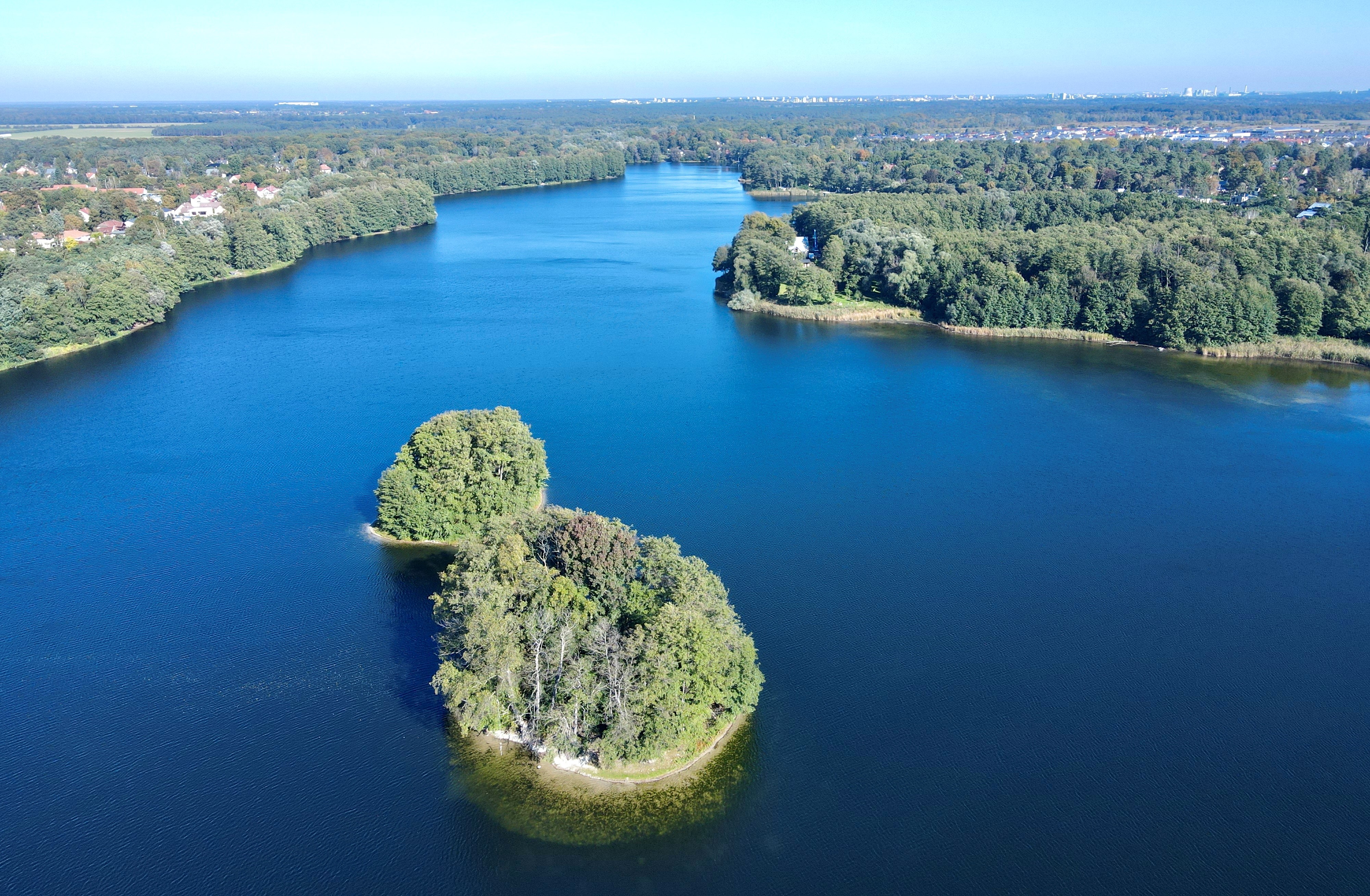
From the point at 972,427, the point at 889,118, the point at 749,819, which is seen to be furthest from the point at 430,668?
the point at 889,118

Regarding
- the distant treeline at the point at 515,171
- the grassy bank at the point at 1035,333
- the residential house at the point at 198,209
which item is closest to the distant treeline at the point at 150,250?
the residential house at the point at 198,209

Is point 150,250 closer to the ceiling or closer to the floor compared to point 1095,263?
closer to the ceiling

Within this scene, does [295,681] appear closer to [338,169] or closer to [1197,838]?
[1197,838]

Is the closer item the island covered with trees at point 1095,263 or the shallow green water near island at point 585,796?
the shallow green water near island at point 585,796

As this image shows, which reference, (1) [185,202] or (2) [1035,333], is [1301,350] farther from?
(1) [185,202]

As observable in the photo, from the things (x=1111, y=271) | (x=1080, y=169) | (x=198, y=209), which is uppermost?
(x=1080, y=169)

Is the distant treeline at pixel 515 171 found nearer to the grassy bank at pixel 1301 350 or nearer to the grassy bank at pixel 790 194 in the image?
the grassy bank at pixel 790 194

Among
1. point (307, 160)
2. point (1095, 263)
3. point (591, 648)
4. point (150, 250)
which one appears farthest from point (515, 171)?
point (591, 648)
